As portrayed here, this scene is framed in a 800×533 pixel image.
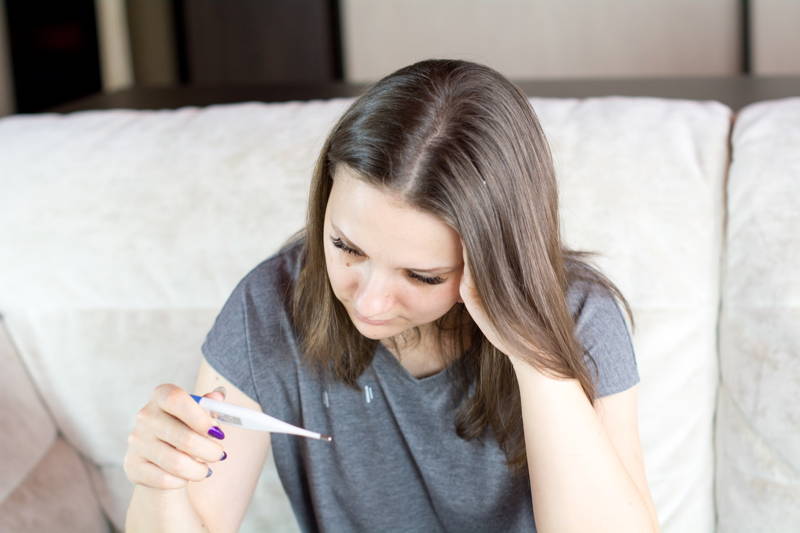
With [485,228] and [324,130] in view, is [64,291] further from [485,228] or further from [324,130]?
[485,228]

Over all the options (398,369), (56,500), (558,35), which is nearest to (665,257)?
(398,369)

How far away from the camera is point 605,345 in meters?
1.21

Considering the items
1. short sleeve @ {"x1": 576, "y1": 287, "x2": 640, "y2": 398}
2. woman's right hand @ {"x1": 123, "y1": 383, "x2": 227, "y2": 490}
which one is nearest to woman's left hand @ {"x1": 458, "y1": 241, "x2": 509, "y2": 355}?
short sleeve @ {"x1": 576, "y1": 287, "x2": 640, "y2": 398}

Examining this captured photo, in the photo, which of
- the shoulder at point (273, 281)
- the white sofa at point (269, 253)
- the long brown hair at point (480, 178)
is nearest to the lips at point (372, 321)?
the long brown hair at point (480, 178)

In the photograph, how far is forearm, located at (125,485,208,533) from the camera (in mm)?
1104

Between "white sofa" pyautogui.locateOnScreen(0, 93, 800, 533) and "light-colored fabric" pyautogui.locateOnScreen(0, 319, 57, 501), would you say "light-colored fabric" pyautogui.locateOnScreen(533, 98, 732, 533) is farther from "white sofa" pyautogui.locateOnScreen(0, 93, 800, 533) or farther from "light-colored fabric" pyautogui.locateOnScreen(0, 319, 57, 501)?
"light-colored fabric" pyautogui.locateOnScreen(0, 319, 57, 501)

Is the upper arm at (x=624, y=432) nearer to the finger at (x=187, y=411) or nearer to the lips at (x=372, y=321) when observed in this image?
the lips at (x=372, y=321)

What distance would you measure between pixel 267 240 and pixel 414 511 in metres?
0.42

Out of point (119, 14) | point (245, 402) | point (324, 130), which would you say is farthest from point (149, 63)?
point (245, 402)

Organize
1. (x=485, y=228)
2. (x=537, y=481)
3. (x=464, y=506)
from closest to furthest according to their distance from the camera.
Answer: (x=485, y=228), (x=537, y=481), (x=464, y=506)

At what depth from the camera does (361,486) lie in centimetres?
130

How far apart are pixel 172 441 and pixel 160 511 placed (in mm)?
157

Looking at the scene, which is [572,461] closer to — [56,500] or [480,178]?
[480,178]

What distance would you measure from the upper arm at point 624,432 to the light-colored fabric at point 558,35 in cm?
259
